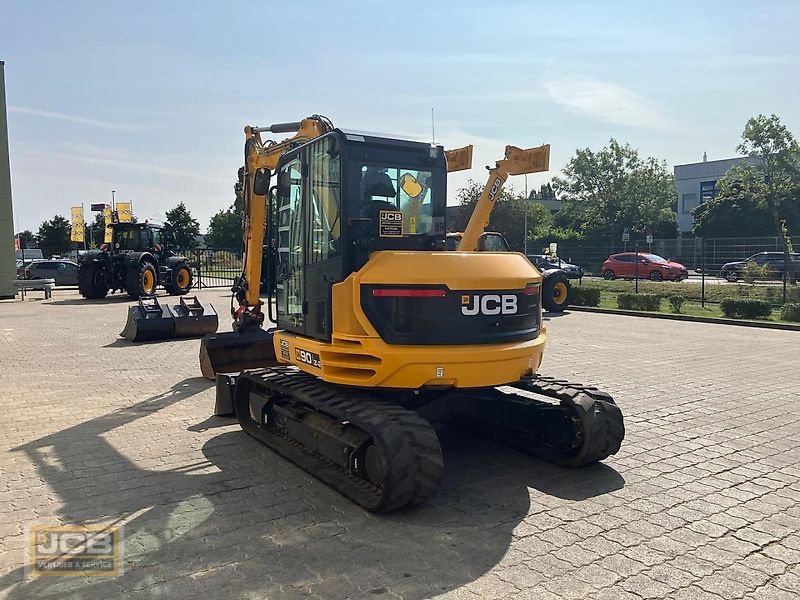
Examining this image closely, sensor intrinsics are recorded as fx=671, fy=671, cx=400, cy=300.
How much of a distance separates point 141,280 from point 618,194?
4765cm

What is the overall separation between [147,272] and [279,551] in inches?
833

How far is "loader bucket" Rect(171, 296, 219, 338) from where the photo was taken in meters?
13.9

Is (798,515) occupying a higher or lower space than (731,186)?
lower

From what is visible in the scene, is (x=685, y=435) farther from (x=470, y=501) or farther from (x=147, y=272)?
(x=147, y=272)

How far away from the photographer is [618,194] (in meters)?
60.3

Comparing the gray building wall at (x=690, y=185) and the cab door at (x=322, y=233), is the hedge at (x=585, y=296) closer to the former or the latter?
the cab door at (x=322, y=233)

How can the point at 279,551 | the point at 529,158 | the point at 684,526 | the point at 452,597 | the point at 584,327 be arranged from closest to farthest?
the point at 452,597 < the point at 279,551 < the point at 684,526 < the point at 529,158 < the point at 584,327

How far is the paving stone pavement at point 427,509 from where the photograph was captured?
3.82 meters

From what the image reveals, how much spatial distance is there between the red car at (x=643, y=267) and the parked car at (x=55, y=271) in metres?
25.8

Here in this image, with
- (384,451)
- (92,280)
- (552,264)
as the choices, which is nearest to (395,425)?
(384,451)

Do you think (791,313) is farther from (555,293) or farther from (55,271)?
(55,271)

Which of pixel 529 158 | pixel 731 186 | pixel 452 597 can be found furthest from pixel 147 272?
pixel 731 186

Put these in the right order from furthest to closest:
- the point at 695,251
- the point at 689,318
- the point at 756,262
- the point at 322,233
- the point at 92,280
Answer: the point at 695,251
the point at 92,280
the point at 756,262
the point at 689,318
the point at 322,233

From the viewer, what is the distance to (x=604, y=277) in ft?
98.1
